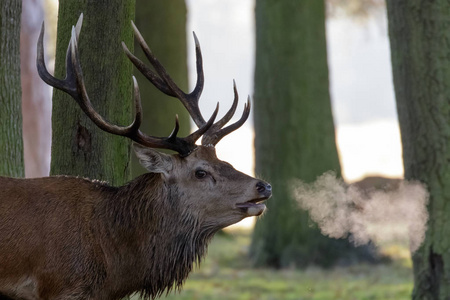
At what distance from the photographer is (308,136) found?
13859mm

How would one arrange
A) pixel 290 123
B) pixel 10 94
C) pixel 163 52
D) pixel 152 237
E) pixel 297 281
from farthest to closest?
pixel 290 123, pixel 163 52, pixel 297 281, pixel 10 94, pixel 152 237

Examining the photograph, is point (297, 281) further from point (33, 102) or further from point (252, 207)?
point (33, 102)

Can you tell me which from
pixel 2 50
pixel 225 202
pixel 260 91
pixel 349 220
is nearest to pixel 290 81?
pixel 260 91

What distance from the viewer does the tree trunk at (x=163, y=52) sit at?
A: 13234 mm

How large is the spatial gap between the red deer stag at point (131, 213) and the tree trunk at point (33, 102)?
11458 mm

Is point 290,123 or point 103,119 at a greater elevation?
point 290,123

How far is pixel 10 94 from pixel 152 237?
2127mm

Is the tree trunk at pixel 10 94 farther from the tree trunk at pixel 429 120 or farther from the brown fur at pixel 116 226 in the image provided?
the tree trunk at pixel 429 120

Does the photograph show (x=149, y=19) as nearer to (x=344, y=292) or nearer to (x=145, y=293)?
(x=344, y=292)

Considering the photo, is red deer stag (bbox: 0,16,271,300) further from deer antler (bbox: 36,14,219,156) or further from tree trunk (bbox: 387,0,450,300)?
tree trunk (bbox: 387,0,450,300)

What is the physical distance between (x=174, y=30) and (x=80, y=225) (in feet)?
26.1

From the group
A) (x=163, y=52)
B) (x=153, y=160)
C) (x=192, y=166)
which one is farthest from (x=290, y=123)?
(x=153, y=160)

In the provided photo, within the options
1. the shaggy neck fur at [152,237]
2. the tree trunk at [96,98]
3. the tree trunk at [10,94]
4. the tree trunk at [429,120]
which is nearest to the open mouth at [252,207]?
the shaggy neck fur at [152,237]

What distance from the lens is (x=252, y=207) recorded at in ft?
20.2
